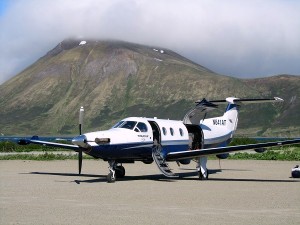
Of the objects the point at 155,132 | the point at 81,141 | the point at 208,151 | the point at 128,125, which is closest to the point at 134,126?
the point at 128,125

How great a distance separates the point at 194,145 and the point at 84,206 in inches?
594

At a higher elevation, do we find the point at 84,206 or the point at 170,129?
the point at 170,129

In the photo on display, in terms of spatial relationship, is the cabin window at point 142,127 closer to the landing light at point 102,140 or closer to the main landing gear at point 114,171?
the main landing gear at point 114,171

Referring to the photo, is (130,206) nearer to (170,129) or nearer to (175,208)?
(175,208)

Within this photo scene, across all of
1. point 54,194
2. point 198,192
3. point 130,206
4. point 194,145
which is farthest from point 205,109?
point 130,206

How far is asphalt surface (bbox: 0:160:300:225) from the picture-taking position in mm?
14094

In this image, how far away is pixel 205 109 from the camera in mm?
30391

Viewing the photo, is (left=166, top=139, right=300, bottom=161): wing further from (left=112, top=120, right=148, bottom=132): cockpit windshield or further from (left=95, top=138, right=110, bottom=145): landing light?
(left=95, top=138, right=110, bottom=145): landing light

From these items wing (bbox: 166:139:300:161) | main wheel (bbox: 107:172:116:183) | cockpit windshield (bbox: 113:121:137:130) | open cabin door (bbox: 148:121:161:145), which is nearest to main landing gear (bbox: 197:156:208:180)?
wing (bbox: 166:139:300:161)

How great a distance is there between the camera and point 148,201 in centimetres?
1795

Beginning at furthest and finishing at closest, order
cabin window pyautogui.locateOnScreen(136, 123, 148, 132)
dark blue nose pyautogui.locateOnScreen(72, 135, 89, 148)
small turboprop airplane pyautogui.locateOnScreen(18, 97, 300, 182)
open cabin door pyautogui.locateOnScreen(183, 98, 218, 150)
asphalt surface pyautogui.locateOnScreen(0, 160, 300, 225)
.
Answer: open cabin door pyautogui.locateOnScreen(183, 98, 218, 150)
cabin window pyautogui.locateOnScreen(136, 123, 148, 132)
small turboprop airplane pyautogui.locateOnScreen(18, 97, 300, 182)
dark blue nose pyautogui.locateOnScreen(72, 135, 89, 148)
asphalt surface pyautogui.locateOnScreen(0, 160, 300, 225)

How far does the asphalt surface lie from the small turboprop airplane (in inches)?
44.9

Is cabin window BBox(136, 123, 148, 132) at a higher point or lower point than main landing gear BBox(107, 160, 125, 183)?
higher

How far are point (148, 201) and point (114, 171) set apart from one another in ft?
26.0
